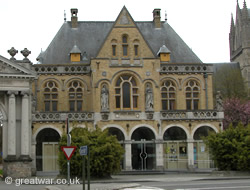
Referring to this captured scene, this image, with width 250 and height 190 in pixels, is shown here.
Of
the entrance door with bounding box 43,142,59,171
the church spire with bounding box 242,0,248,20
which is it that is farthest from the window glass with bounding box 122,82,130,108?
the church spire with bounding box 242,0,248,20

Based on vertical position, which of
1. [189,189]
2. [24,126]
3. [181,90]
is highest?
[181,90]

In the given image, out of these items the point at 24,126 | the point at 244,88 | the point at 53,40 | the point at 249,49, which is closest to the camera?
the point at 24,126

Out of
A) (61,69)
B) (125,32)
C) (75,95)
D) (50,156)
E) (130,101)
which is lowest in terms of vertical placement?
(50,156)

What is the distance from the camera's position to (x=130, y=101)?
4381cm

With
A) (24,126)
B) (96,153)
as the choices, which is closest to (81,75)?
(24,126)

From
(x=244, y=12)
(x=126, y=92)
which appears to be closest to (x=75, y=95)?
(x=126, y=92)

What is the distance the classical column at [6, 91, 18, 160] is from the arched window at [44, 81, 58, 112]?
7.41 m

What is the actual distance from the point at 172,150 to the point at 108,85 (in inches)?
315

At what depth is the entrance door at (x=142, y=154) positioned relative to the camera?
4378 centimetres

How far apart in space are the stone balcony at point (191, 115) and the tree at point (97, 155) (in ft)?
35.3

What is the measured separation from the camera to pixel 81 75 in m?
45.4

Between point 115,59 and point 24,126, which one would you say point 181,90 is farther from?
point 24,126

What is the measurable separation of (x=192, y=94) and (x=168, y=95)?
87.4 inches

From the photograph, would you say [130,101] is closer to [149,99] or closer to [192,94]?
[149,99]
